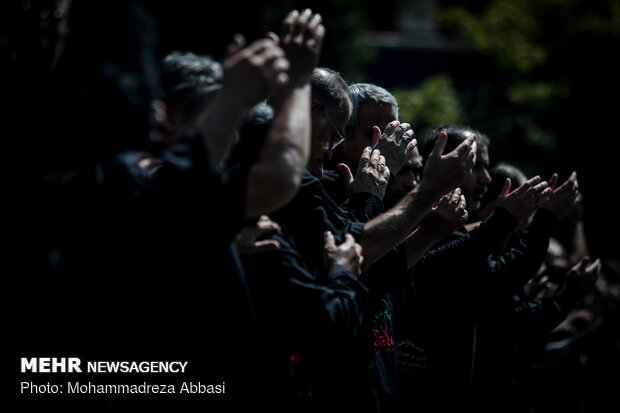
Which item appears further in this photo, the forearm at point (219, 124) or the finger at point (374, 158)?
the finger at point (374, 158)

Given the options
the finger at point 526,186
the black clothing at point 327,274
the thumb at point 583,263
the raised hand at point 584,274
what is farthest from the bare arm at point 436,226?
the thumb at point 583,263

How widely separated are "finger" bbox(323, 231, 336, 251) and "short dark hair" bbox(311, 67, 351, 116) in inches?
24.0

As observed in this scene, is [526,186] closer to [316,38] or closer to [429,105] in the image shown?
[316,38]

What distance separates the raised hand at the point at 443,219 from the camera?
133 inches

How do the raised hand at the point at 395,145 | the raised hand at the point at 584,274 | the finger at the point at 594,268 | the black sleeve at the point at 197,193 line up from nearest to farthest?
the black sleeve at the point at 197,193, the raised hand at the point at 395,145, the raised hand at the point at 584,274, the finger at the point at 594,268

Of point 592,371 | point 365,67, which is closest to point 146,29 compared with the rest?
point 365,67

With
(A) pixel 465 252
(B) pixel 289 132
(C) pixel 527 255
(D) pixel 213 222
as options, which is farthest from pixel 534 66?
(D) pixel 213 222

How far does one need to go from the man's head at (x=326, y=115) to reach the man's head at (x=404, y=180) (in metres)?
0.97

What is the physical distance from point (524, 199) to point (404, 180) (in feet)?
2.05

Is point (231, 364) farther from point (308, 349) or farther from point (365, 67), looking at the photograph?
point (365, 67)

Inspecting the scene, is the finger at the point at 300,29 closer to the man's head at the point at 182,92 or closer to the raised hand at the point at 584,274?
the man's head at the point at 182,92

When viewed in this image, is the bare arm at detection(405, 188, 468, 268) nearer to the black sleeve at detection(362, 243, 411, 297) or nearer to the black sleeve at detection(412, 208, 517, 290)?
the black sleeve at detection(362, 243, 411, 297)

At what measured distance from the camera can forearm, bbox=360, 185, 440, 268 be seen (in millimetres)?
2922

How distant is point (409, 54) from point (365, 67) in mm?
4090
